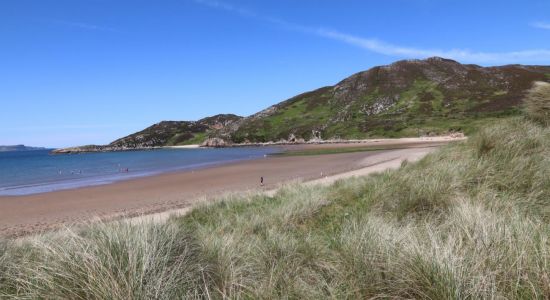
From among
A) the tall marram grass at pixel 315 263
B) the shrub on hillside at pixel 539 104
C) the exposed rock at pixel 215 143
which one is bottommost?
the exposed rock at pixel 215 143

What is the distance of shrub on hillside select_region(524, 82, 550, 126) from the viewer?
447 inches

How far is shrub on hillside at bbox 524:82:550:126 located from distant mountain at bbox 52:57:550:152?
57.4m

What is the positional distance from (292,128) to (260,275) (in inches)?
3949

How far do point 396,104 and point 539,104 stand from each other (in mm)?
95897

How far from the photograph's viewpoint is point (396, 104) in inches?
4099

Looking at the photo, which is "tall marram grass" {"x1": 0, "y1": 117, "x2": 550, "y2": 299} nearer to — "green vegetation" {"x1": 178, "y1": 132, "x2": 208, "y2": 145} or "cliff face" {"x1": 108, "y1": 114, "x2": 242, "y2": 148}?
"green vegetation" {"x1": 178, "y1": 132, "x2": 208, "y2": 145}

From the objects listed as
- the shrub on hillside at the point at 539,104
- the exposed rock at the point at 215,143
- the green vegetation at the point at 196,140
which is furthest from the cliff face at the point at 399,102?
the shrub on hillside at the point at 539,104

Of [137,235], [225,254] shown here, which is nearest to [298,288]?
[225,254]

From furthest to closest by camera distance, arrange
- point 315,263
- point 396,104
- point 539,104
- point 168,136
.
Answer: point 168,136
point 396,104
point 539,104
point 315,263

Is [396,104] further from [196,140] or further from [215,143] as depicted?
[196,140]

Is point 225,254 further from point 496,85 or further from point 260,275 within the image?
point 496,85

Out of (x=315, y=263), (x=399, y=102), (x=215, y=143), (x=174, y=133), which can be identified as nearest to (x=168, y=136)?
(x=174, y=133)

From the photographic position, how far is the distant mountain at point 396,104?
81.3 metres

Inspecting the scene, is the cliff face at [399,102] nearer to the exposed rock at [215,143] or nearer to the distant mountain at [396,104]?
the distant mountain at [396,104]
